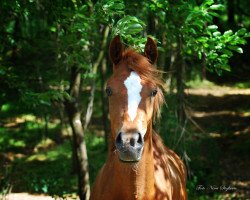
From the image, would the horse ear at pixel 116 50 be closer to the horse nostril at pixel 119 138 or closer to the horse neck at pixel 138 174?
the horse neck at pixel 138 174

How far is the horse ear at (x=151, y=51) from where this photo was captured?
14.7 ft

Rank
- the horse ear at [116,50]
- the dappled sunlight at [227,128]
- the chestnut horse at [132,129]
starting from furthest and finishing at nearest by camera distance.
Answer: the dappled sunlight at [227,128] < the horse ear at [116,50] < the chestnut horse at [132,129]

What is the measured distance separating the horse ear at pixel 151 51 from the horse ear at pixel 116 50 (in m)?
0.28

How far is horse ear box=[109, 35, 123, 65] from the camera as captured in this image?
174 inches

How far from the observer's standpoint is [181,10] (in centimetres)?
529

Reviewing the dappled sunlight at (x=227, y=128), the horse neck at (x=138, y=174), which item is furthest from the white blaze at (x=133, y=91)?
the dappled sunlight at (x=227, y=128)

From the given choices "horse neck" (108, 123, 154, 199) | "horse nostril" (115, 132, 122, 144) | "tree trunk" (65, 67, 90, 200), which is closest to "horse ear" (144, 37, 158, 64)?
"horse neck" (108, 123, 154, 199)

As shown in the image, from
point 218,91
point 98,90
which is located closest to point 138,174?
point 98,90

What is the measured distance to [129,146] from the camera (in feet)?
11.2

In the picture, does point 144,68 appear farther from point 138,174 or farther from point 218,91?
point 218,91

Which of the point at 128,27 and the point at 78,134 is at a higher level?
the point at 128,27

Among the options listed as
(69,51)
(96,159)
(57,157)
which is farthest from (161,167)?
(57,157)

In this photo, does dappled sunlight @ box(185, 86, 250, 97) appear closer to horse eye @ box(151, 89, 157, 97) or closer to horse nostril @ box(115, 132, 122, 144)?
horse eye @ box(151, 89, 157, 97)

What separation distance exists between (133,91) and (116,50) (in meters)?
0.77
